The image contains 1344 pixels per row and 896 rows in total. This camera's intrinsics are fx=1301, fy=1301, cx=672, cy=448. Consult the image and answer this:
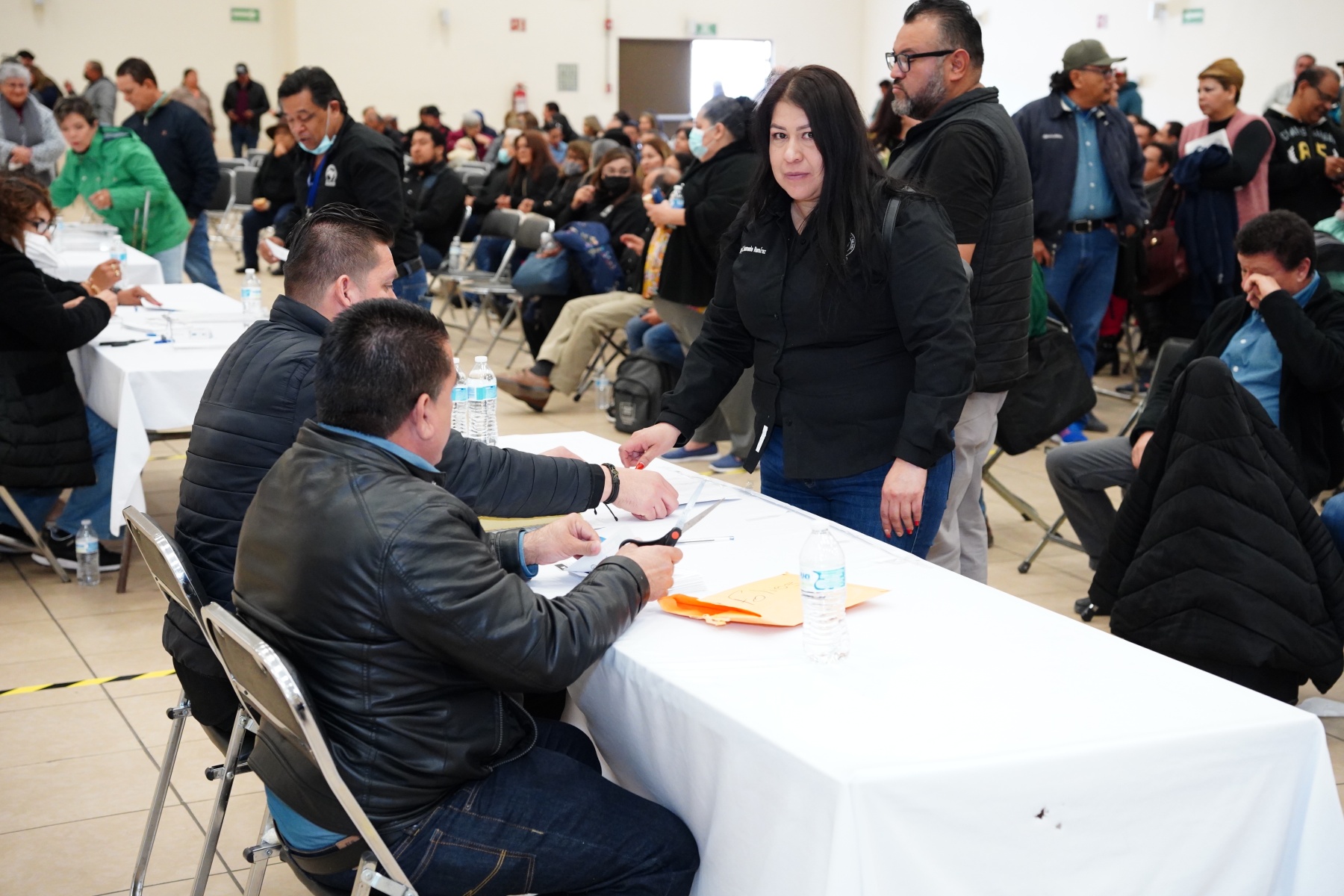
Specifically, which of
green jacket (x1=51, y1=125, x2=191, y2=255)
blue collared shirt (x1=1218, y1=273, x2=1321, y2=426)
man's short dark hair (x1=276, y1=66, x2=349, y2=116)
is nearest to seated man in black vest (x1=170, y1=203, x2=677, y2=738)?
blue collared shirt (x1=1218, y1=273, x2=1321, y2=426)

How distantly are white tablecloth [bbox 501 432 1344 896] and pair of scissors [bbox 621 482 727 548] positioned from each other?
0.80 feet

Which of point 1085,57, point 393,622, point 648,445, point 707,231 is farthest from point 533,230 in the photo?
point 393,622

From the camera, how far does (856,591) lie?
6.38 ft

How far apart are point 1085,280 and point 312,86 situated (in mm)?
3390

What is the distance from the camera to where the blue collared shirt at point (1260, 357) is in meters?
3.50

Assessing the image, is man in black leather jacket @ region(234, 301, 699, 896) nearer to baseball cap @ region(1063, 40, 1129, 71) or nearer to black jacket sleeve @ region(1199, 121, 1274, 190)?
baseball cap @ region(1063, 40, 1129, 71)

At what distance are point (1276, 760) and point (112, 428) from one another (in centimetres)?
382

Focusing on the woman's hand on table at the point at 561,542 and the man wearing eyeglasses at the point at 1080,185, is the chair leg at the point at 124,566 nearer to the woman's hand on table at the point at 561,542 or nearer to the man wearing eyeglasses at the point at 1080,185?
the woman's hand on table at the point at 561,542

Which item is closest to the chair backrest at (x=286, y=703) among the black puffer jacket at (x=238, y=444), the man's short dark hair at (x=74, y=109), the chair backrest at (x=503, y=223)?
the black puffer jacket at (x=238, y=444)

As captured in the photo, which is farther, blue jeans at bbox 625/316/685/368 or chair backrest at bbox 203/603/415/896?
blue jeans at bbox 625/316/685/368

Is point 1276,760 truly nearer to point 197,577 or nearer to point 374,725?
point 374,725

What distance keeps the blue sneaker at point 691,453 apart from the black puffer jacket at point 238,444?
138 inches

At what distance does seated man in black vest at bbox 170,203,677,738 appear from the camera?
2168 millimetres

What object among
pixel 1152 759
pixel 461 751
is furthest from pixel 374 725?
pixel 1152 759
